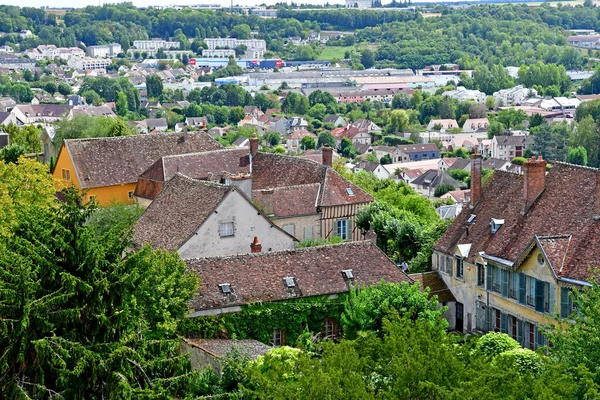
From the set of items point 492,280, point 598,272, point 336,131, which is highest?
point 598,272

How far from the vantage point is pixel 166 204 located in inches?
1656

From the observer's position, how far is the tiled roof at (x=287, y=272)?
109 feet

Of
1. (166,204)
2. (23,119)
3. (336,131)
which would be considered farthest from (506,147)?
(166,204)

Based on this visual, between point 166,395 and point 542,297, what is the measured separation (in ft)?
50.9

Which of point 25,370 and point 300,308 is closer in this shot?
point 25,370

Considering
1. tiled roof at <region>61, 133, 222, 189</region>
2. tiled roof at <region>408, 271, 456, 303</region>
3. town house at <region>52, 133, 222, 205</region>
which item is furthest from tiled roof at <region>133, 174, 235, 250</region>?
tiled roof at <region>61, 133, 222, 189</region>

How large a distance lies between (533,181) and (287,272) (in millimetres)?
9795

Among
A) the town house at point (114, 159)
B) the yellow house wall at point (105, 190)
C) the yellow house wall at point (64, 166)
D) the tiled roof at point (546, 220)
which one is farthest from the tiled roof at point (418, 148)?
the tiled roof at point (546, 220)

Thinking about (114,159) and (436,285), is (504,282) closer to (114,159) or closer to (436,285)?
(436,285)

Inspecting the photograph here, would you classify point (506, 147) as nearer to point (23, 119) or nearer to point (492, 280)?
point (23, 119)

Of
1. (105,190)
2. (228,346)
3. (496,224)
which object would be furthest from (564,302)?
(105,190)

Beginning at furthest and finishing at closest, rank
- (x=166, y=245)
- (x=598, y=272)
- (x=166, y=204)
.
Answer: (x=166, y=204), (x=166, y=245), (x=598, y=272)

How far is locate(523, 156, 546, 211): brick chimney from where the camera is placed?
37.9 m

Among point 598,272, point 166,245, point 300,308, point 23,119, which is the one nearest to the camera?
point 598,272
